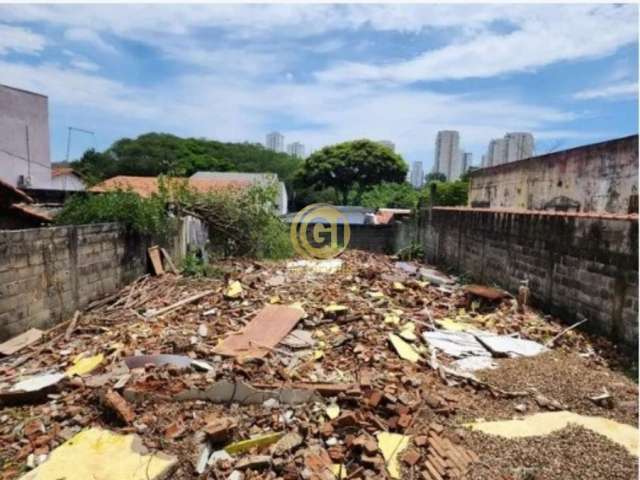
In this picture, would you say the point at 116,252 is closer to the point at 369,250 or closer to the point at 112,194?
the point at 112,194

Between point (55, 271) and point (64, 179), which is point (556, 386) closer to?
point (55, 271)

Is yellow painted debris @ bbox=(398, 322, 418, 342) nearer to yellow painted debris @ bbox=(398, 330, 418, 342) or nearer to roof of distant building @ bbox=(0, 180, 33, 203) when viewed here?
yellow painted debris @ bbox=(398, 330, 418, 342)

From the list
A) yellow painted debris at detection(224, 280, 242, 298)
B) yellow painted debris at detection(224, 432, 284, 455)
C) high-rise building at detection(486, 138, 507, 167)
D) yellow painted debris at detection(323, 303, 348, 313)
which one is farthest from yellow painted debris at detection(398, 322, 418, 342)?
high-rise building at detection(486, 138, 507, 167)

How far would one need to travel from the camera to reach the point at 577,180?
361 inches

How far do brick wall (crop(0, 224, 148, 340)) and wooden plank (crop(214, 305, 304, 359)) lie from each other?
2400 millimetres

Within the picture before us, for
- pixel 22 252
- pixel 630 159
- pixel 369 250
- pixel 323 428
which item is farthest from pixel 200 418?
pixel 369 250

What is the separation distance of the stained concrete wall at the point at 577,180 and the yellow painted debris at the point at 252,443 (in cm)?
794

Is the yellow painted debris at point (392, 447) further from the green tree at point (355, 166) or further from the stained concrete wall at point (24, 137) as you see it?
the green tree at point (355, 166)

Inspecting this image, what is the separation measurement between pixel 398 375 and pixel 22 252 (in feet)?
14.8

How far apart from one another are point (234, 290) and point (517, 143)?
18.2 metres

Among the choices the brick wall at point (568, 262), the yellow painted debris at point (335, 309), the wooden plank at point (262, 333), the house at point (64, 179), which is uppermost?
the house at point (64, 179)

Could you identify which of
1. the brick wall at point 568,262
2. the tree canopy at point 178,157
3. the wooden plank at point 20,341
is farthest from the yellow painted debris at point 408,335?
the tree canopy at point 178,157

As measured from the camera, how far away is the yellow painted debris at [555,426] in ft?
9.53

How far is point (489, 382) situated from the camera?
3.80 meters
